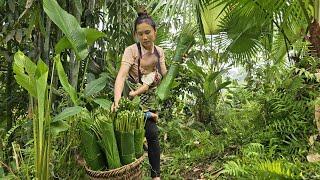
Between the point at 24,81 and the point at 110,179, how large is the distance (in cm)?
78

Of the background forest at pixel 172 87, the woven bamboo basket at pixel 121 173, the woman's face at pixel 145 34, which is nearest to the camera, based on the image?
the woven bamboo basket at pixel 121 173

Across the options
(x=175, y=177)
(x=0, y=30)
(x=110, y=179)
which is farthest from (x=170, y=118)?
(x=110, y=179)

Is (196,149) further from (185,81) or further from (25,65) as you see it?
(25,65)

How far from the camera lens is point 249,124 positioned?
4094 millimetres

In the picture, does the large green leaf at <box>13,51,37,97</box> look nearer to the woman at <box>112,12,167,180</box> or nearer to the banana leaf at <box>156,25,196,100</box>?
the woman at <box>112,12,167,180</box>

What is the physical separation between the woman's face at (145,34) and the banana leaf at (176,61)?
26 centimetres

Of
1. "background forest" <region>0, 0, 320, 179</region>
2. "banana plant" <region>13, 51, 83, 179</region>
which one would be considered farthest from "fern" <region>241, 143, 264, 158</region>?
"banana plant" <region>13, 51, 83, 179</region>

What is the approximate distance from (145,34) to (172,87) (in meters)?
0.56

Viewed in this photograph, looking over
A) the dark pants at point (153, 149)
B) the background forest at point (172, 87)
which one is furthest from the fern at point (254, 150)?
the dark pants at point (153, 149)

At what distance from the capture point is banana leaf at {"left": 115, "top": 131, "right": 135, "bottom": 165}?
2.68m

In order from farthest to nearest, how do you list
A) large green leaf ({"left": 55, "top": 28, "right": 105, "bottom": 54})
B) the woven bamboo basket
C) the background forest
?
1. large green leaf ({"left": 55, "top": 28, "right": 105, "bottom": 54})
2. the background forest
3. the woven bamboo basket

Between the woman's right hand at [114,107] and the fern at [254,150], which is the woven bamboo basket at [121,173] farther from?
the fern at [254,150]

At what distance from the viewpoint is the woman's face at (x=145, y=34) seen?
3.04m

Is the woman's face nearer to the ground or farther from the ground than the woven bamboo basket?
farther from the ground
